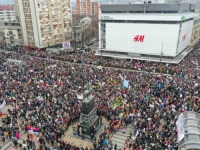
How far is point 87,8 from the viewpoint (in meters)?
116

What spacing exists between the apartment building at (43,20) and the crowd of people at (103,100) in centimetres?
1793

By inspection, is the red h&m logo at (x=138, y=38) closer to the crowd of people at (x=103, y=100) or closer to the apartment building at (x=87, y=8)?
the crowd of people at (x=103, y=100)

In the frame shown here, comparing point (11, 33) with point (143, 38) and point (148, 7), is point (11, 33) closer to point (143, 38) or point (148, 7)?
point (143, 38)

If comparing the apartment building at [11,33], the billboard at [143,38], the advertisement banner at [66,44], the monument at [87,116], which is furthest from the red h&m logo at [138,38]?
the apartment building at [11,33]

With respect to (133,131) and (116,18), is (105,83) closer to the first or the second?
(133,131)

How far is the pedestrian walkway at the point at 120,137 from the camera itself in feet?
56.5

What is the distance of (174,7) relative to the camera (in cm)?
3703

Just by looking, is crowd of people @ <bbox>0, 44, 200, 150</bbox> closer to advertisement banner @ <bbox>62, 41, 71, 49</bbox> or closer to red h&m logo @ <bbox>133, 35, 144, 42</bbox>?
red h&m logo @ <bbox>133, 35, 144, 42</bbox>

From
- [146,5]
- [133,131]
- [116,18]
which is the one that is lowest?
[133,131]

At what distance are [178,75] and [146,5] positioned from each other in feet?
54.7

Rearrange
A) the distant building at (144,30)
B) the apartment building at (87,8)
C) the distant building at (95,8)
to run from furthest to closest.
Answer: the distant building at (95,8) → the apartment building at (87,8) → the distant building at (144,30)

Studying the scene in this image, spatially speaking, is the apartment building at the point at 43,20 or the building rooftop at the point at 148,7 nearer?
the building rooftop at the point at 148,7

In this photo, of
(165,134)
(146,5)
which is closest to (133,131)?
(165,134)

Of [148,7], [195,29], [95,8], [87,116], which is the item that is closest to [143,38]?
[148,7]
